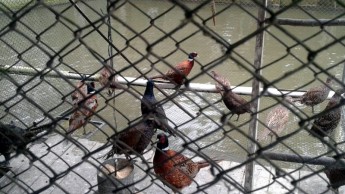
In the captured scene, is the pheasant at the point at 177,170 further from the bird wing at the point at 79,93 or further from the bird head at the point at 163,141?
the bird wing at the point at 79,93

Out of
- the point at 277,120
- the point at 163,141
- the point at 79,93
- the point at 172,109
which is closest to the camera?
the point at 79,93

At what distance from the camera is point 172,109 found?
569 centimetres

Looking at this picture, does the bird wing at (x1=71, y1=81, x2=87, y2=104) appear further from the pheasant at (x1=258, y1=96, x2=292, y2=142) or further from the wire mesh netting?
the pheasant at (x1=258, y1=96, x2=292, y2=142)

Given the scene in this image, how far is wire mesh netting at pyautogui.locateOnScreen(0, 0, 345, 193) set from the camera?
137 cm

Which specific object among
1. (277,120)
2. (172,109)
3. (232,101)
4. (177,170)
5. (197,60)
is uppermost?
(197,60)

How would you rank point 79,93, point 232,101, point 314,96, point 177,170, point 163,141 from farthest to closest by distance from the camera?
point 314,96
point 232,101
point 163,141
point 177,170
point 79,93

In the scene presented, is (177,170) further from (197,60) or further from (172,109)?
(172,109)

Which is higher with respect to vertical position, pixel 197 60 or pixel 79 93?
pixel 197 60

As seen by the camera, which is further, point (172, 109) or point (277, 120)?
point (172, 109)

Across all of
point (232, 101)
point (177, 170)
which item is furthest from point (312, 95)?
point (177, 170)

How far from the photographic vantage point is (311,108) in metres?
5.71

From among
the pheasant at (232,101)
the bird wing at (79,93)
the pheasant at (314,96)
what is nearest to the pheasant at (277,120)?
the pheasant at (314,96)

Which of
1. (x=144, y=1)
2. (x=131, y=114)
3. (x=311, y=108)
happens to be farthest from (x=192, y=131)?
(x=144, y=1)

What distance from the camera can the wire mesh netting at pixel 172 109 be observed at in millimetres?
1373
